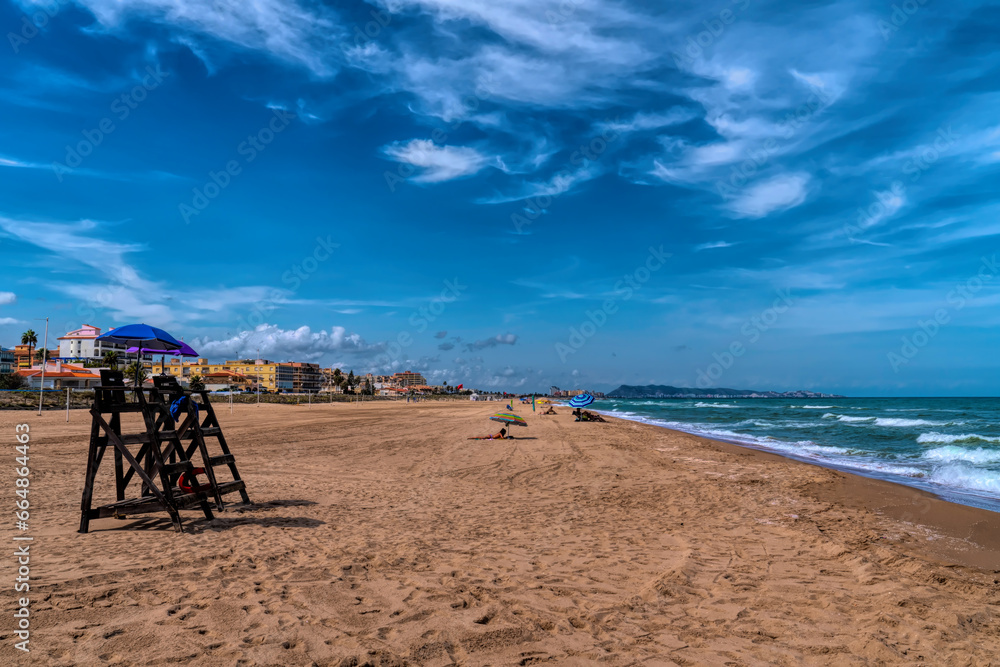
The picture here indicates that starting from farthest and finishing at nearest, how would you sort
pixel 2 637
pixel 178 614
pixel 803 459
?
pixel 803 459
pixel 178 614
pixel 2 637

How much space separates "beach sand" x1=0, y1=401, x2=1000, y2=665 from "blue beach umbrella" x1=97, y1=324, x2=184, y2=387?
8.33 feet

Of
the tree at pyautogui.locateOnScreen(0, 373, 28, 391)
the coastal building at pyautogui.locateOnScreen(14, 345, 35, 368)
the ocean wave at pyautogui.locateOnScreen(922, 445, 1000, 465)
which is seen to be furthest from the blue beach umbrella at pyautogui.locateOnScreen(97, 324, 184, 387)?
the coastal building at pyautogui.locateOnScreen(14, 345, 35, 368)

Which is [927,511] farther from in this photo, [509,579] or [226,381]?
[226,381]

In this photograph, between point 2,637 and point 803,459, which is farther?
point 803,459

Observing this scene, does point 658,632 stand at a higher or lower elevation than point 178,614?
lower

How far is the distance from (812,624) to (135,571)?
6.06 m

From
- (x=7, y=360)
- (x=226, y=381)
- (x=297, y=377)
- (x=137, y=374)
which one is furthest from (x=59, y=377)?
(x=297, y=377)

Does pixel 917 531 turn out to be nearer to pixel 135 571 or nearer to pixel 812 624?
pixel 812 624

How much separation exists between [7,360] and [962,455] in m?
141

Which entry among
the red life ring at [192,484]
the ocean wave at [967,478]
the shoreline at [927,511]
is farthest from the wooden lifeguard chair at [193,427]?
the ocean wave at [967,478]

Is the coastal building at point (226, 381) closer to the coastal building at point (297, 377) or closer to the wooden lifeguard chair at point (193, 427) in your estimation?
the coastal building at point (297, 377)

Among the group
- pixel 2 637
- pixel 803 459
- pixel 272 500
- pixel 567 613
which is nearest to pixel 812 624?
pixel 567 613

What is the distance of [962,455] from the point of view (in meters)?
17.8

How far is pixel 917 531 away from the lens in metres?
7.87
